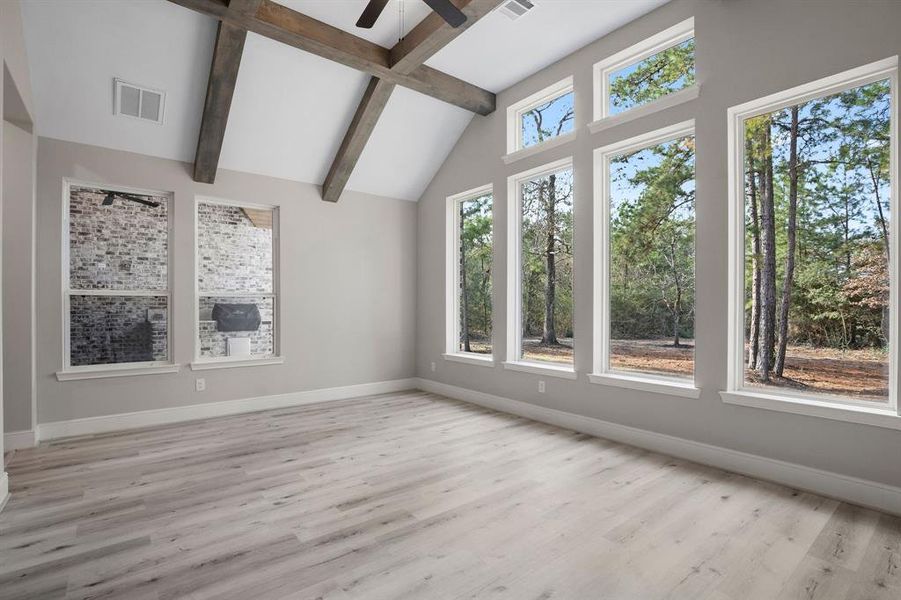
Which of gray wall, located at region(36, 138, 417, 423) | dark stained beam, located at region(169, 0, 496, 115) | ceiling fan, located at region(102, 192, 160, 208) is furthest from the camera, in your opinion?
ceiling fan, located at region(102, 192, 160, 208)

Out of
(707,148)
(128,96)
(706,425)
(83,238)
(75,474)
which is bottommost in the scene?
(75,474)

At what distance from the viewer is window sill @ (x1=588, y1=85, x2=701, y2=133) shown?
3336 mm

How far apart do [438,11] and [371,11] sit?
416 mm

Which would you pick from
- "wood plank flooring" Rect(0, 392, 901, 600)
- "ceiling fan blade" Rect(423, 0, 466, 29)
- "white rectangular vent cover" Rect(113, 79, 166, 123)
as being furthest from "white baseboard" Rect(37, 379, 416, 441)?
"ceiling fan blade" Rect(423, 0, 466, 29)

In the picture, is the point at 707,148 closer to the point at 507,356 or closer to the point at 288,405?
the point at 507,356

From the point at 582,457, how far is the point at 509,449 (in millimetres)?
555

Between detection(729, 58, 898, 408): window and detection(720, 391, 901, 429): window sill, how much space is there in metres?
0.09

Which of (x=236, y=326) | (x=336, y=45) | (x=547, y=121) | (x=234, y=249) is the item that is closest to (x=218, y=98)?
(x=336, y=45)

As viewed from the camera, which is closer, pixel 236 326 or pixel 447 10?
pixel 447 10

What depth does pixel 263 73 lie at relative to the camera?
4043 mm

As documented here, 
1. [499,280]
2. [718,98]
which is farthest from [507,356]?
[718,98]

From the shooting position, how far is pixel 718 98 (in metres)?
3.21

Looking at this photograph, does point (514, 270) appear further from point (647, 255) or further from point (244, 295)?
point (244, 295)

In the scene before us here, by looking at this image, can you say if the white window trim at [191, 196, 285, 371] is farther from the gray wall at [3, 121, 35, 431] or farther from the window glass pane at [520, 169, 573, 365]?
the window glass pane at [520, 169, 573, 365]
